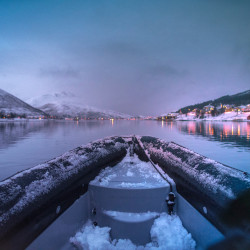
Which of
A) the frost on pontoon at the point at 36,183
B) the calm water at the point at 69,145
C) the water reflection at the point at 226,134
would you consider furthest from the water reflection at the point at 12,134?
the water reflection at the point at 226,134

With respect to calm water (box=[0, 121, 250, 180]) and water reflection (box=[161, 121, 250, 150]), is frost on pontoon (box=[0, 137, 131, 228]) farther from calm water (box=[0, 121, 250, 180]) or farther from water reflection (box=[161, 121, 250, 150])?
water reflection (box=[161, 121, 250, 150])

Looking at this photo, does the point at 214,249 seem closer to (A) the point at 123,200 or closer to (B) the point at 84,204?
(A) the point at 123,200

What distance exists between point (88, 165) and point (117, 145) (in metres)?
1.89

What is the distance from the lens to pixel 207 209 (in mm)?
2430

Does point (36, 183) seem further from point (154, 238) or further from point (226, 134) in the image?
point (226, 134)

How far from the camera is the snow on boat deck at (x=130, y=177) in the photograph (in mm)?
3393

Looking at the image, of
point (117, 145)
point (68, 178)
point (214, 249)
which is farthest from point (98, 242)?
point (117, 145)

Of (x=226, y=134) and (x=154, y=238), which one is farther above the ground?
(x=226, y=134)

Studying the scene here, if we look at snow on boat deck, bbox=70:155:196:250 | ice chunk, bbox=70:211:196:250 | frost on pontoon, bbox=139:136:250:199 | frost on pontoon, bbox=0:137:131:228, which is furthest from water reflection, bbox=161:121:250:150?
frost on pontoon, bbox=0:137:131:228

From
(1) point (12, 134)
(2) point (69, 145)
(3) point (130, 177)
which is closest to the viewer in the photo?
(3) point (130, 177)

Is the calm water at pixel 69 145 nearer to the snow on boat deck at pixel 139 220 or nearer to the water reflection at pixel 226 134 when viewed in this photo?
the water reflection at pixel 226 134

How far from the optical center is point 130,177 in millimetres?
3988

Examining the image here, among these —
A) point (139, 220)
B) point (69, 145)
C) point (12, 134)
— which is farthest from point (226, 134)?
point (12, 134)

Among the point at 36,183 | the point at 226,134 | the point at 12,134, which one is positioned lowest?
the point at 226,134
